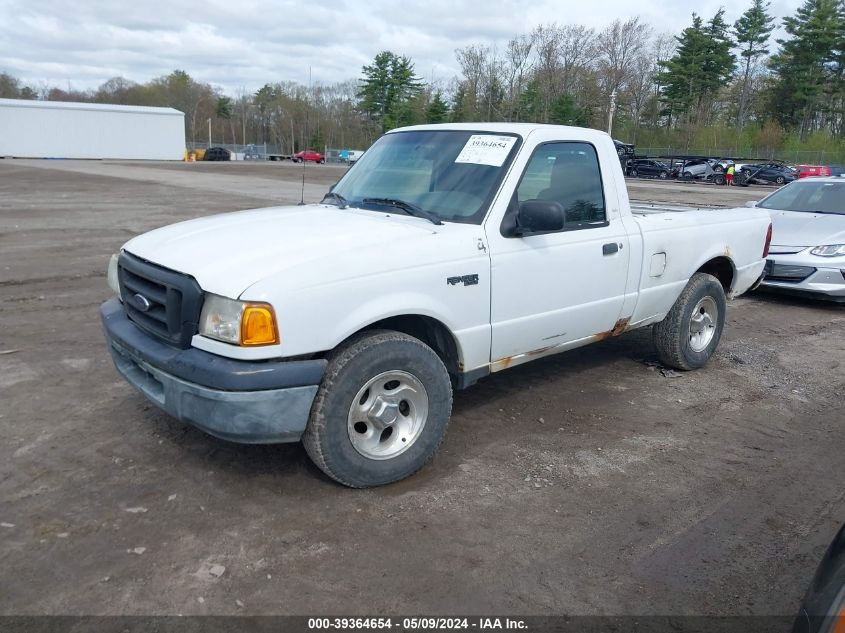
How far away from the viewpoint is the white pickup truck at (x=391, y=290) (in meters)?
3.36

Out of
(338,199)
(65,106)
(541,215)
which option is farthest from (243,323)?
(65,106)

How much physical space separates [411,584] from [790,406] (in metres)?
3.69

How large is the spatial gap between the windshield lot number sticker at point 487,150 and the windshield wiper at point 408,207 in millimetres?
438

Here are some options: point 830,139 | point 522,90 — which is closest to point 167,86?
point 522,90

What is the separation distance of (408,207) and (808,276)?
6.41 metres

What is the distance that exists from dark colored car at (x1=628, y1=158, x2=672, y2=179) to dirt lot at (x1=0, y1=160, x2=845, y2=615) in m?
44.5

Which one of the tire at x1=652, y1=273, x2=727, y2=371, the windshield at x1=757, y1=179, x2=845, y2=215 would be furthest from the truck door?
the windshield at x1=757, y1=179, x2=845, y2=215

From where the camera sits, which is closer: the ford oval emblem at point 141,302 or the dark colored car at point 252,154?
the ford oval emblem at point 141,302

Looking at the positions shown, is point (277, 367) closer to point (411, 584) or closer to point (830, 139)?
point (411, 584)

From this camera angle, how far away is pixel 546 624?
2.84 m

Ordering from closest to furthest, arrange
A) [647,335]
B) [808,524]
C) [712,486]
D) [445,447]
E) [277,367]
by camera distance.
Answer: [277,367]
[808,524]
[712,486]
[445,447]
[647,335]

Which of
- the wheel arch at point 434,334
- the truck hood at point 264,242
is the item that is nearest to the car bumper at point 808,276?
the wheel arch at point 434,334

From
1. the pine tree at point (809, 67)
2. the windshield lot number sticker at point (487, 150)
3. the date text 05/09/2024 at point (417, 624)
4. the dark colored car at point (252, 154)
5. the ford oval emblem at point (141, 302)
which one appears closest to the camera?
the date text 05/09/2024 at point (417, 624)

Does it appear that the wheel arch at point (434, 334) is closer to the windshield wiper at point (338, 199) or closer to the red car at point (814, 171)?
the windshield wiper at point (338, 199)
